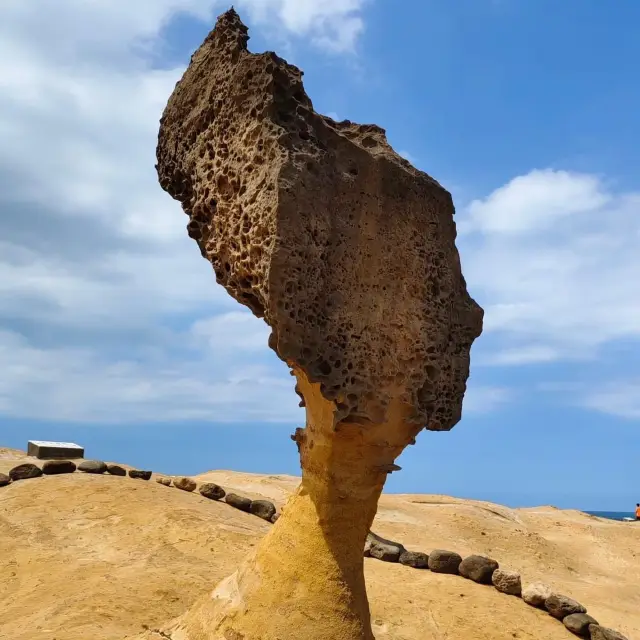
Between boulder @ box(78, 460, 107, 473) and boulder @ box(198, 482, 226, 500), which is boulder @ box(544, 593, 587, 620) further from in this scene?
boulder @ box(78, 460, 107, 473)

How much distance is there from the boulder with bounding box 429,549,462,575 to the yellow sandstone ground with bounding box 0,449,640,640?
132mm

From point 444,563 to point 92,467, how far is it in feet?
15.4

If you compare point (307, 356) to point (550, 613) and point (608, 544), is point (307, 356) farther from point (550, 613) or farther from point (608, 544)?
point (608, 544)

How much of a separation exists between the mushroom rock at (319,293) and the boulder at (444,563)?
3.39m

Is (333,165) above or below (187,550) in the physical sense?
above

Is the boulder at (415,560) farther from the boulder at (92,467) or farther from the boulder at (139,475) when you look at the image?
the boulder at (92,467)

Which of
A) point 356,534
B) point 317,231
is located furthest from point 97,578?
point 317,231

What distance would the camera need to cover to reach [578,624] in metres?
6.53

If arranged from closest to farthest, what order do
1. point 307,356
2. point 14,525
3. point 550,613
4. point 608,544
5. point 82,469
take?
point 307,356 < point 550,613 < point 14,525 < point 82,469 < point 608,544

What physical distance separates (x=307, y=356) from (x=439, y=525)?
344 inches

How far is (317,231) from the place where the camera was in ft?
13.2

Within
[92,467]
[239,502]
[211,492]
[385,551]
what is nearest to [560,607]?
[385,551]

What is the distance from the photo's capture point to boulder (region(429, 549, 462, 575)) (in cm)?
766

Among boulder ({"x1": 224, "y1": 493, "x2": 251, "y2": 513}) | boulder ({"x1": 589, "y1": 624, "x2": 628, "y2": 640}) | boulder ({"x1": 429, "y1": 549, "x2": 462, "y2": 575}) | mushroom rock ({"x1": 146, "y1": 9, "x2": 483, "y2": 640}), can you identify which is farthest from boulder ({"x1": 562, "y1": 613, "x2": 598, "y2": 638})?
boulder ({"x1": 224, "y1": 493, "x2": 251, "y2": 513})
